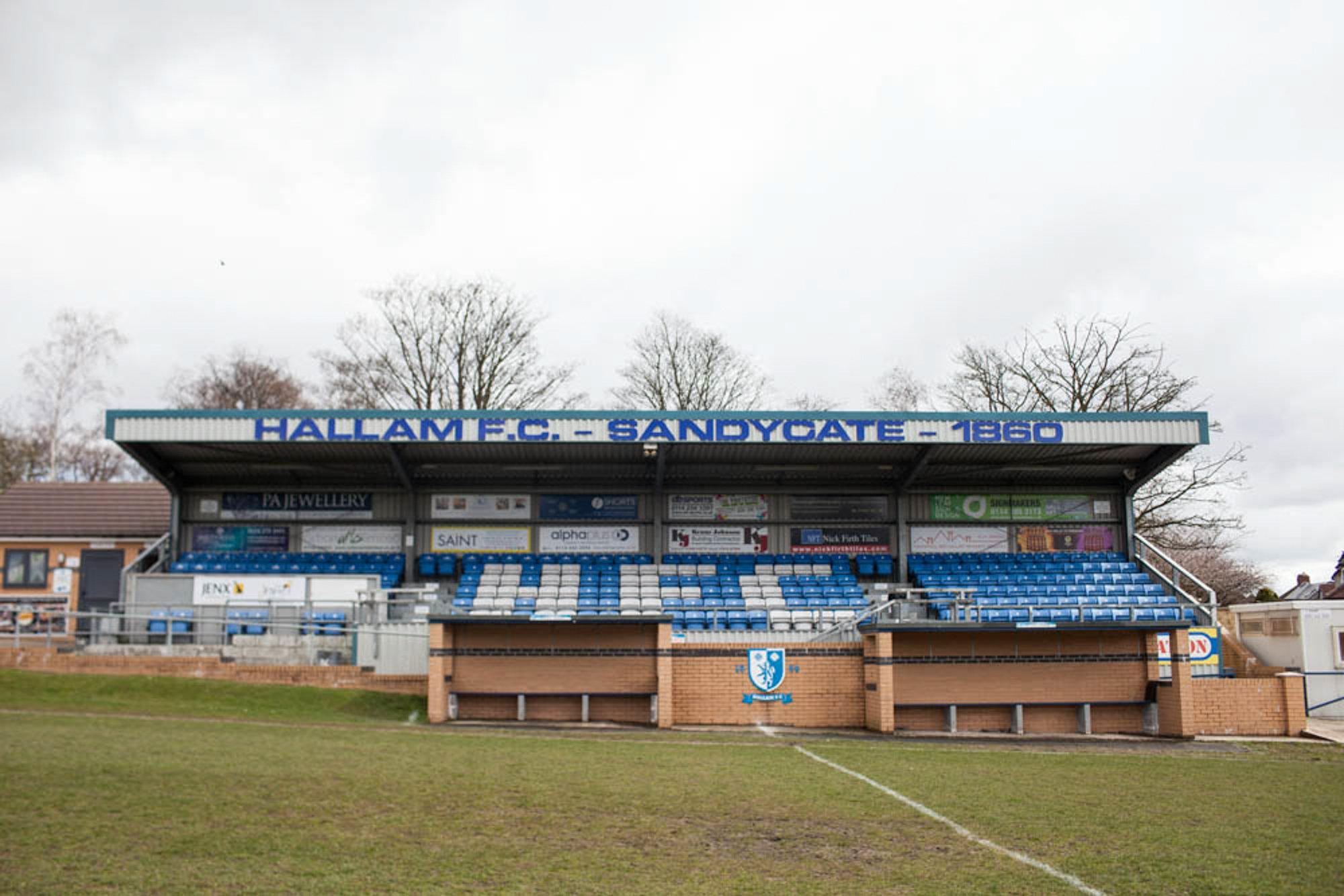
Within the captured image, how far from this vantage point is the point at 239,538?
3034 cm

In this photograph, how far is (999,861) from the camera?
8.67 metres

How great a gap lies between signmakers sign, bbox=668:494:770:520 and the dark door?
14.8 meters

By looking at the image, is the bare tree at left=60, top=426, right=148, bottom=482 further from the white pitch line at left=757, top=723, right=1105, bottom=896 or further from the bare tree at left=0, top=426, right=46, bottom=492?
the white pitch line at left=757, top=723, right=1105, bottom=896

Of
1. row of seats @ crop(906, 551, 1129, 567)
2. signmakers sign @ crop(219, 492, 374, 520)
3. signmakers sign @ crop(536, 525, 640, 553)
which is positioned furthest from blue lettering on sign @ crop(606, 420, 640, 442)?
row of seats @ crop(906, 551, 1129, 567)

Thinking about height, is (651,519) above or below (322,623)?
above

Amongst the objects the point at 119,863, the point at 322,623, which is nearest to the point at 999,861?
the point at 119,863

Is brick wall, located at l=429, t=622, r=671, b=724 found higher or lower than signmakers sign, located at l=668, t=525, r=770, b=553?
lower

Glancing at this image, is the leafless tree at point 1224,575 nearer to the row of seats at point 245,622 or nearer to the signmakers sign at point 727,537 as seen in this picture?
the signmakers sign at point 727,537

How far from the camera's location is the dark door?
97.0 feet

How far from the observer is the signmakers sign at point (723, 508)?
3081 cm

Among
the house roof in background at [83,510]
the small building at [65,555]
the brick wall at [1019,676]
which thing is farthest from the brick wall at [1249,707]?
the house roof in background at [83,510]

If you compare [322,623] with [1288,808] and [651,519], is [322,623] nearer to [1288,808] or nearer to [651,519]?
[651,519]

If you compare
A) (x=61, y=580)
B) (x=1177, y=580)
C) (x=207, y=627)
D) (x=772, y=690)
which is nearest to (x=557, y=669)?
(x=772, y=690)

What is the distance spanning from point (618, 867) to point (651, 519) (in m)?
22.7
